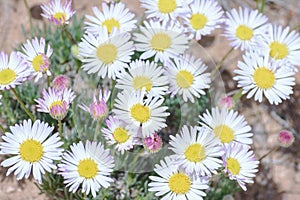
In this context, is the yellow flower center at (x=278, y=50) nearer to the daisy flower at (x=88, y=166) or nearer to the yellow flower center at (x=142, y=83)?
the yellow flower center at (x=142, y=83)

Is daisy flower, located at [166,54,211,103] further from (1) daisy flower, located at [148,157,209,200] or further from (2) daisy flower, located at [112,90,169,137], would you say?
(1) daisy flower, located at [148,157,209,200]

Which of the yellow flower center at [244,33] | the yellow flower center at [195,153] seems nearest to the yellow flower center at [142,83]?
the yellow flower center at [195,153]

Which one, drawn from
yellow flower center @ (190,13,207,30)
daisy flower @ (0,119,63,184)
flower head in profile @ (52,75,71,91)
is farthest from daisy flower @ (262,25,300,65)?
daisy flower @ (0,119,63,184)

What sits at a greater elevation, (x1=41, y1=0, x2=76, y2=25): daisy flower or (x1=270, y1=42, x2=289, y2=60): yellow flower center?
(x1=270, y1=42, x2=289, y2=60): yellow flower center

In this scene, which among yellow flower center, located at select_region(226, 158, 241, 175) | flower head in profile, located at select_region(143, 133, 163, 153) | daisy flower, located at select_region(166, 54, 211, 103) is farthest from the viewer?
daisy flower, located at select_region(166, 54, 211, 103)

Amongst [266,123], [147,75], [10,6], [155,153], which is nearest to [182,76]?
[147,75]

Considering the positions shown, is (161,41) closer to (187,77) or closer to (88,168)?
(187,77)

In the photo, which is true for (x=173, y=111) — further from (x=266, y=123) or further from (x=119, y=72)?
(x=266, y=123)
